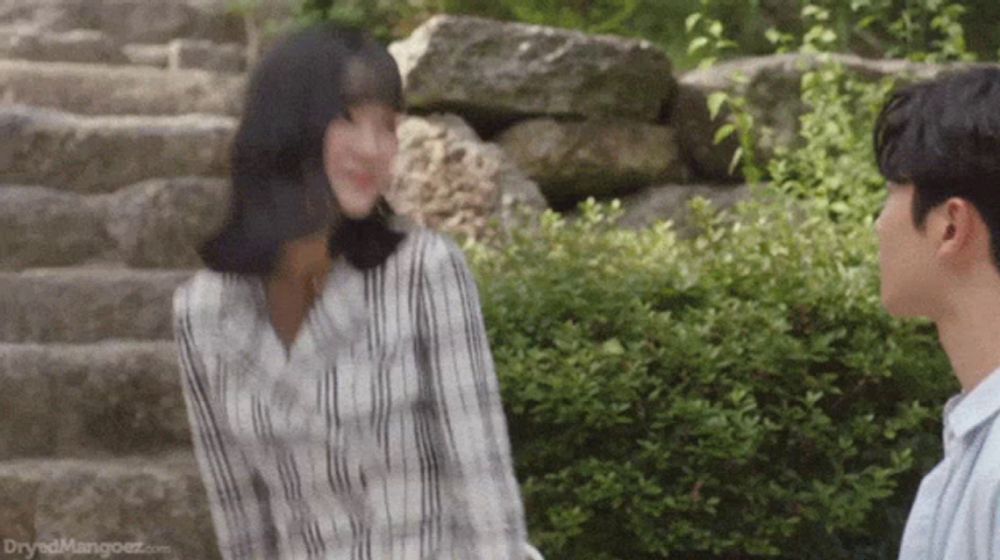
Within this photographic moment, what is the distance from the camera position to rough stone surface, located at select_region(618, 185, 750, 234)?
662 centimetres

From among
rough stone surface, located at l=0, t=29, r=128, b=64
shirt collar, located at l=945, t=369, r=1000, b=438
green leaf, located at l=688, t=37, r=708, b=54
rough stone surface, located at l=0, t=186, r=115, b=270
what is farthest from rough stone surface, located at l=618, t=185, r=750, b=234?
shirt collar, located at l=945, t=369, r=1000, b=438

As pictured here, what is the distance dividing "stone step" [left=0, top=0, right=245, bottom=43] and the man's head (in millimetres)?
7253

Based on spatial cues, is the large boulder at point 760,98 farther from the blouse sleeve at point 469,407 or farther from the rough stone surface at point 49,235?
the blouse sleeve at point 469,407

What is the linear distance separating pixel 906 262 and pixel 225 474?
3.00ft

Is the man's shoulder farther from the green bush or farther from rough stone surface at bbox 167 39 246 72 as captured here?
rough stone surface at bbox 167 39 246 72

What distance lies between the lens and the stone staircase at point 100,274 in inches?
196

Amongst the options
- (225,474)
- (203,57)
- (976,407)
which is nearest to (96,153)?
(203,57)

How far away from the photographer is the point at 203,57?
27.9ft

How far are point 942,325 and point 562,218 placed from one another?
15.0 feet

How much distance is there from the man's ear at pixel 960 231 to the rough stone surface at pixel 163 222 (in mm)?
4367

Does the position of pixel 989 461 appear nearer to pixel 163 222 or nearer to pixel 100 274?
pixel 100 274

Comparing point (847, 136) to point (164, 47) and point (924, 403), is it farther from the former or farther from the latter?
point (164, 47)

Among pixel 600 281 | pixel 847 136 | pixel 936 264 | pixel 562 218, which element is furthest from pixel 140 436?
pixel 936 264

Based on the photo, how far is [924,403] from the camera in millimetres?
5156
